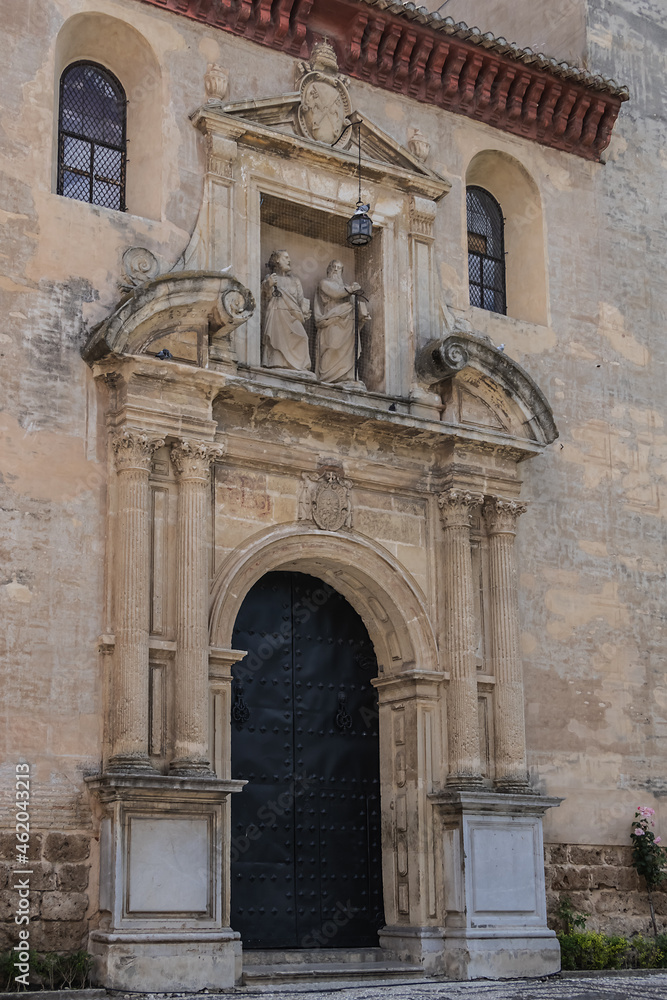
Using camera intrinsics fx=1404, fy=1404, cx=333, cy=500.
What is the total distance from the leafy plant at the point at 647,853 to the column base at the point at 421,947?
2.32 metres

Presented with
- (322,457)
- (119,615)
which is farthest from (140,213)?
(119,615)

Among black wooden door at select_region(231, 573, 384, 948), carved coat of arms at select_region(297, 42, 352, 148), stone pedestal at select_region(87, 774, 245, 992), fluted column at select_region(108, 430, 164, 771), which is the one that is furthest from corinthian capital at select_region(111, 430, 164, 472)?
carved coat of arms at select_region(297, 42, 352, 148)

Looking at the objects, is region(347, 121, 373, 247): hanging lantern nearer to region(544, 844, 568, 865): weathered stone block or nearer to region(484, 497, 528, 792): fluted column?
region(484, 497, 528, 792): fluted column

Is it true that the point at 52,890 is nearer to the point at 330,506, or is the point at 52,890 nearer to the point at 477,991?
the point at 477,991

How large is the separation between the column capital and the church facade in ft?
0.12

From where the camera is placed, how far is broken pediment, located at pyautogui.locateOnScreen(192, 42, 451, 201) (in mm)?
11312

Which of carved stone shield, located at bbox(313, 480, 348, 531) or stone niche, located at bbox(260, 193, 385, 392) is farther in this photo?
stone niche, located at bbox(260, 193, 385, 392)

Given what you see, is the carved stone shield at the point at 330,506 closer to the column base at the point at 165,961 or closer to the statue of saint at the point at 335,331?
the statue of saint at the point at 335,331

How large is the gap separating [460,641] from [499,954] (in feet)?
7.96

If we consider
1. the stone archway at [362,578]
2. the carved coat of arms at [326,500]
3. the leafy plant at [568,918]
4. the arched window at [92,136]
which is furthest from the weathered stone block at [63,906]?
the arched window at [92,136]

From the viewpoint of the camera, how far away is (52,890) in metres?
9.27

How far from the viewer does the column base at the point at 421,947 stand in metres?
10.7

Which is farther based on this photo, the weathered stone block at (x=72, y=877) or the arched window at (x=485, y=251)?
the arched window at (x=485, y=251)

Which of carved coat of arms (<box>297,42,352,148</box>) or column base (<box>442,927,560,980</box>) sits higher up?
carved coat of arms (<box>297,42,352,148</box>)
